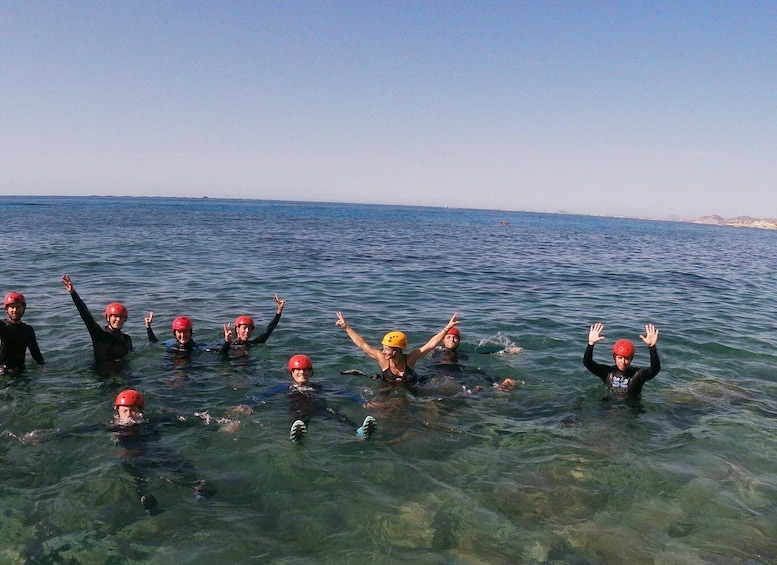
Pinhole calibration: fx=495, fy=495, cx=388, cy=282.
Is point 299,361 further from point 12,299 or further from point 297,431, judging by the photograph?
point 12,299

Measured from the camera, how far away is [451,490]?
7.41 meters

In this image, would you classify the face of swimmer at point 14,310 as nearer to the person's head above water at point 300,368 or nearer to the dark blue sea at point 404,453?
the dark blue sea at point 404,453

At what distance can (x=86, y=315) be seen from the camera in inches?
421

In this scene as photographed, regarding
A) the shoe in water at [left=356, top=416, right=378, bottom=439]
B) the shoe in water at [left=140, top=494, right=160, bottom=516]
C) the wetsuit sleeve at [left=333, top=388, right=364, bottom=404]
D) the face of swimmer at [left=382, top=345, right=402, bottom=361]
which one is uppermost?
the face of swimmer at [left=382, top=345, right=402, bottom=361]

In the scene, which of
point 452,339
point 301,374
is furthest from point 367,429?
point 452,339

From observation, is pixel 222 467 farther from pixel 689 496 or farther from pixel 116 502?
pixel 689 496

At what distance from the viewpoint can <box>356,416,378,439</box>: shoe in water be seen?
28.7 ft

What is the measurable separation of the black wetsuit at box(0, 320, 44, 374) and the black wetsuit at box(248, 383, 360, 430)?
510cm

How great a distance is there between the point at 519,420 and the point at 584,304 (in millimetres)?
13165

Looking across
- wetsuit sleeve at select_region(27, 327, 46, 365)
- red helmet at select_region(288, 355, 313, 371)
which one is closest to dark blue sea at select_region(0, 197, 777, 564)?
wetsuit sleeve at select_region(27, 327, 46, 365)

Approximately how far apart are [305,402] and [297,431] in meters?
1.46

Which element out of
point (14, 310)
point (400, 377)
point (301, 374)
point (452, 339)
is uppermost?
point (14, 310)

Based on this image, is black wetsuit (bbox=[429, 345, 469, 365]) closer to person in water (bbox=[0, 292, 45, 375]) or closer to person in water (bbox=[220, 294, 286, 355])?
person in water (bbox=[220, 294, 286, 355])

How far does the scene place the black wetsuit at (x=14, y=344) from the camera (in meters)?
10.5
